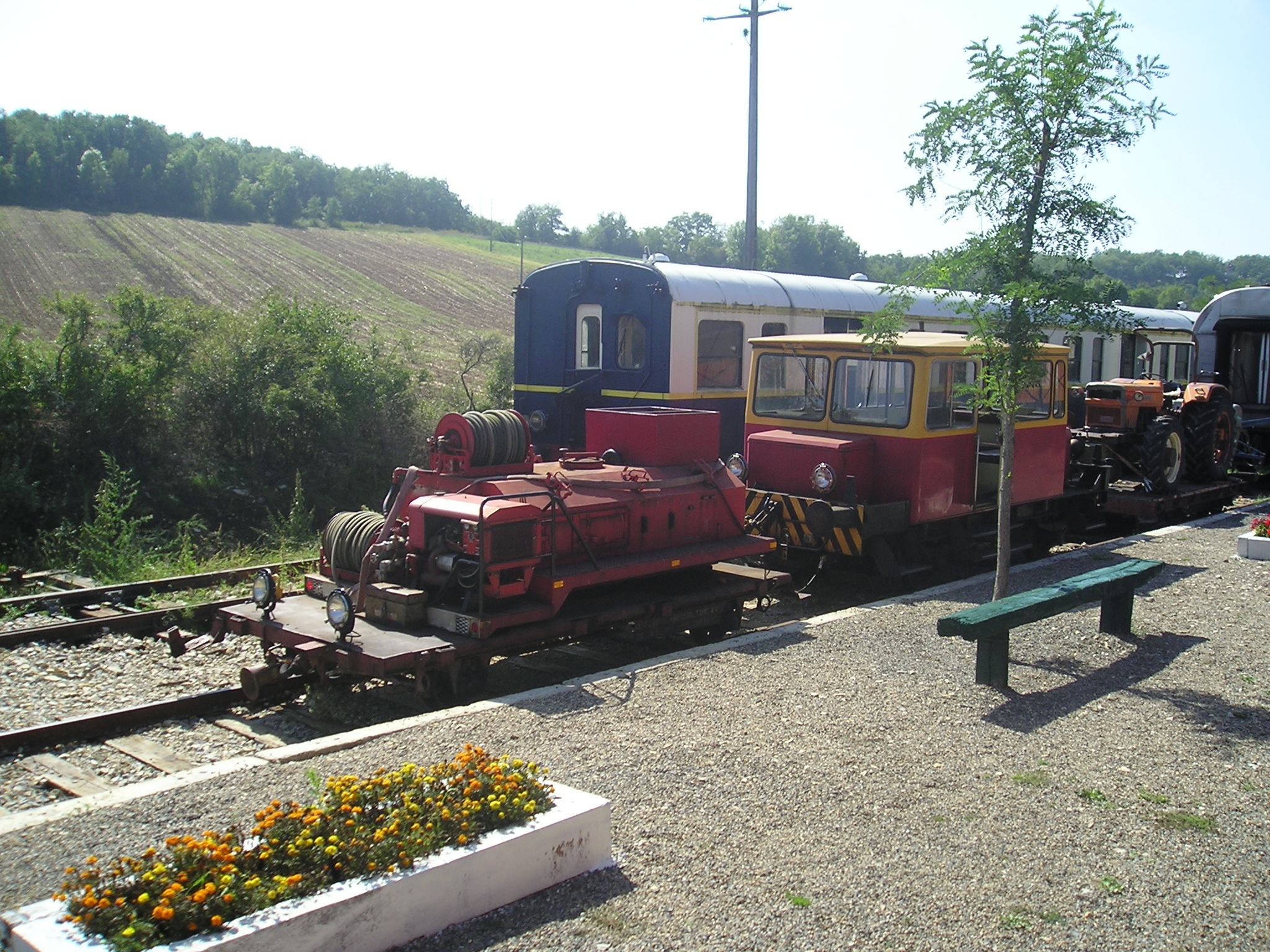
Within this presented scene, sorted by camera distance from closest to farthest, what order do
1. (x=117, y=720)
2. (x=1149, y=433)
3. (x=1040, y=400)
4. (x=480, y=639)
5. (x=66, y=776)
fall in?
(x=66, y=776) < (x=117, y=720) < (x=480, y=639) < (x=1040, y=400) < (x=1149, y=433)

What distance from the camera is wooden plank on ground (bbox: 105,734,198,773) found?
20.2 ft

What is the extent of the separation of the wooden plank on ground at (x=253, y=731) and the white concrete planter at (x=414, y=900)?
110 inches

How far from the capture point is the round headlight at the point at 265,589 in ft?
23.5

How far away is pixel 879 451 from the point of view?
10.5m

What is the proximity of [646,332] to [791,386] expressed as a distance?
3522 mm

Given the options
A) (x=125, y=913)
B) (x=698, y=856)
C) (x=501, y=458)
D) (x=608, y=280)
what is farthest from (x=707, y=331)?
(x=125, y=913)

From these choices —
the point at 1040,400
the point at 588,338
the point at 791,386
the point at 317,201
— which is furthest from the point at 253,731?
the point at 317,201

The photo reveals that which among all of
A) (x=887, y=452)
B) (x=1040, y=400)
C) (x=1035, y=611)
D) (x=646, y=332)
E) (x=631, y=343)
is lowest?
(x=1035, y=611)

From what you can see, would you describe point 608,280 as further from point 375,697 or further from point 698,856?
point 698,856

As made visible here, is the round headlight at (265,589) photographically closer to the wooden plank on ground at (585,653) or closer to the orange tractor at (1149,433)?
the wooden plank on ground at (585,653)

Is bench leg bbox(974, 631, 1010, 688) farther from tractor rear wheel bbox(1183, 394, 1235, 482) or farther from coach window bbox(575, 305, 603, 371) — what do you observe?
tractor rear wheel bbox(1183, 394, 1235, 482)

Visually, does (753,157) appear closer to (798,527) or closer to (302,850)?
(798,527)

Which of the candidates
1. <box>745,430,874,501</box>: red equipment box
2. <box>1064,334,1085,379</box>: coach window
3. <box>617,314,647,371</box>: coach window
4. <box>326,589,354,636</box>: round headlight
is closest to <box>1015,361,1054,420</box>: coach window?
<box>745,430,874,501</box>: red equipment box

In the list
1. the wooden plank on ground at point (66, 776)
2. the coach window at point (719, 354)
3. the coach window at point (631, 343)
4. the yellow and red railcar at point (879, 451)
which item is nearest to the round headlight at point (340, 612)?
the wooden plank on ground at point (66, 776)
